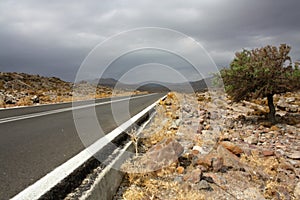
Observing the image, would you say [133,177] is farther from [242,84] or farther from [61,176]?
[242,84]

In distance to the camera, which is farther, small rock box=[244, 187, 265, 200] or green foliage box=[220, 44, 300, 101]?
green foliage box=[220, 44, 300, 101]

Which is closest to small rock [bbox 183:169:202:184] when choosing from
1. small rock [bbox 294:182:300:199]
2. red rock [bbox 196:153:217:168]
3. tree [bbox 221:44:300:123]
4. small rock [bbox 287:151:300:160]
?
red rock [bbox 196:153:217:168]

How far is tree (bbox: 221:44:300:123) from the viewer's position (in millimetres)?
11820

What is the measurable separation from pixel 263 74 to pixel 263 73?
53mm

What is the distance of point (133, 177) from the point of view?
14.2ft

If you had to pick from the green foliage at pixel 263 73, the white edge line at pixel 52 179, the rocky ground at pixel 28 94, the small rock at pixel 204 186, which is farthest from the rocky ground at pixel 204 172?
the rocky ground at pixel 28 94

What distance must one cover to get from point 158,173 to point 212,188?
2.97 feet

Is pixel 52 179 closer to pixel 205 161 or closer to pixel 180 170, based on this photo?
pixel 180 170

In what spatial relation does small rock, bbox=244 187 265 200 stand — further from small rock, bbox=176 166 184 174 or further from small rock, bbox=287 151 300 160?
small rock, bbox=287 151 300 160

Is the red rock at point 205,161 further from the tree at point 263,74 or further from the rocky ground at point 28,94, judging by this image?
the rocky ground at point 28,94

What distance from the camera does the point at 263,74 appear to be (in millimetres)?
11961

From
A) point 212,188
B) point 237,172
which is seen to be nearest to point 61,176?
point 212,188

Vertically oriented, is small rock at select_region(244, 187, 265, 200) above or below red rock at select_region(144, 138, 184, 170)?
below

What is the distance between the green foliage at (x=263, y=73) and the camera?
38.8 feet
